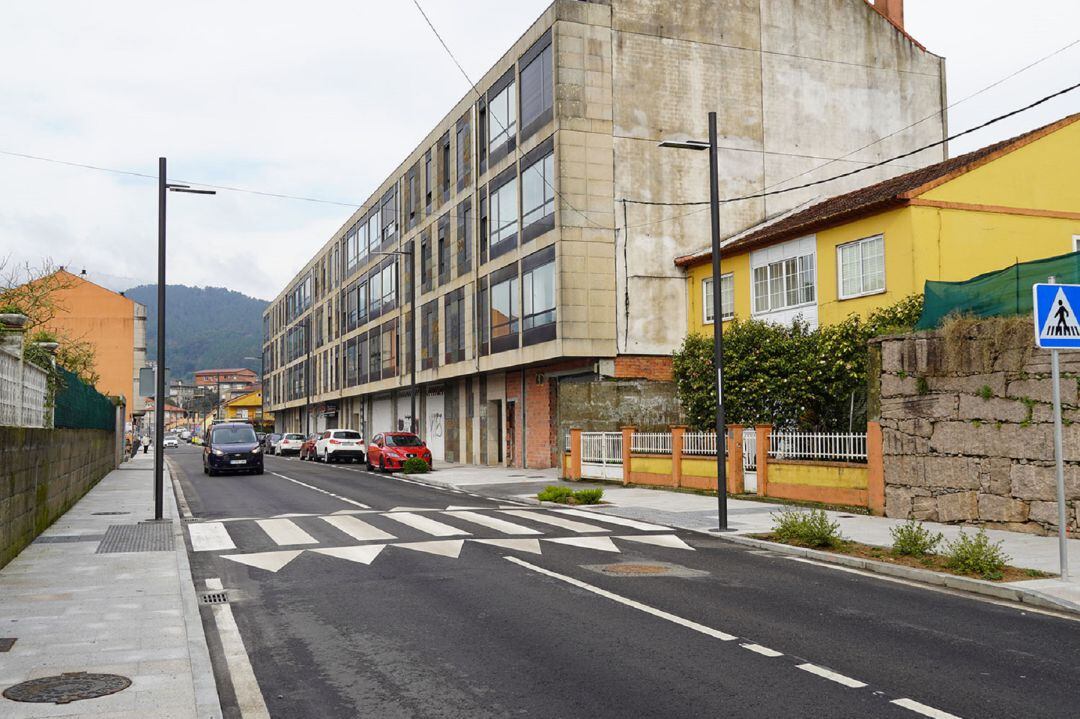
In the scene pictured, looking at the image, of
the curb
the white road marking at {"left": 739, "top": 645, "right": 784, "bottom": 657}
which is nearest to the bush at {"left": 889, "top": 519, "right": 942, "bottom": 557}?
the curb

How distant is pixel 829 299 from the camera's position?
23.7m

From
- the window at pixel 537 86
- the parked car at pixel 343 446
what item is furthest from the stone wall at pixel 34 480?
the parked car at pixel 343 446

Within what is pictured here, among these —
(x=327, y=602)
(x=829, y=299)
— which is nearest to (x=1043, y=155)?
(x=829, y=299)

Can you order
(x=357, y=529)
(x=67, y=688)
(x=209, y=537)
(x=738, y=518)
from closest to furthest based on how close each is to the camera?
1. (x=67, y=688)
2. (x=209, y=537)
3. (x=357, y=529)
4. (x=738, y=518)

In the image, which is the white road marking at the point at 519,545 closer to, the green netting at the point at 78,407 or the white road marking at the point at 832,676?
the white road marking at the point at 832,676

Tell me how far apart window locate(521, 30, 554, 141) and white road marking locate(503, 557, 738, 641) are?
879 inches

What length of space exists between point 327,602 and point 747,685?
Result: 4.41 meters

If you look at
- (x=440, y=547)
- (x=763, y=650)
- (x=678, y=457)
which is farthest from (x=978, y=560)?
(x=678, y=457)

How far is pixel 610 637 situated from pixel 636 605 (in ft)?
4.26

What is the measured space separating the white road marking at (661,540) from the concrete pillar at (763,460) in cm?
567

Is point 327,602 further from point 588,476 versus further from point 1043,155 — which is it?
point 1043,155

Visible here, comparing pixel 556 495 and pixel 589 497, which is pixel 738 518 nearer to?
pixel 589 497

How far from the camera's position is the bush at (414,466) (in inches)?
1273

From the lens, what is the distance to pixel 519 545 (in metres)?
12.5
